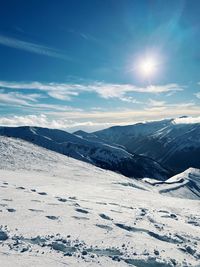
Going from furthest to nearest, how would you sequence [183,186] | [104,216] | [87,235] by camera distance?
1. [183,186]
2. [104,216]
3. [87,235]

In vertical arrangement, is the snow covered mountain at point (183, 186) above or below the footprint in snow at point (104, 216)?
below

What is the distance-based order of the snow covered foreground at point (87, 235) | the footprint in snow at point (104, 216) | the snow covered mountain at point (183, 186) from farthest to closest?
the snow covered mountain at point (183, 186)
the footprint in snow at point (104, 216)
the snow covered foreground at point (87, 235)

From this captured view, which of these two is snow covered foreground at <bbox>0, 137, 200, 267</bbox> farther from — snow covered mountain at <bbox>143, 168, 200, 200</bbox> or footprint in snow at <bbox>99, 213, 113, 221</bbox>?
snow covered mountain at <bbox>143, 168, 200, 200</bbox>

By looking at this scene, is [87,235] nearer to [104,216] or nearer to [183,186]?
[104,216]

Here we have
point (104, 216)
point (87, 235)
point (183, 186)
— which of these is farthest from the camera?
point (183, 186)

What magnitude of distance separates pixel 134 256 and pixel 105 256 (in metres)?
1.47

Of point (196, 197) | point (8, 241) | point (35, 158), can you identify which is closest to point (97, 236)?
point (8, 241)

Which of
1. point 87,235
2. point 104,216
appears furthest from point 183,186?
point 87,235

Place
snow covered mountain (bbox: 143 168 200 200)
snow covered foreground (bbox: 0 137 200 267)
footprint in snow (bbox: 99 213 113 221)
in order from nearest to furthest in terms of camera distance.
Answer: snow covered foreground (bbox: 0 137 200 267)
footprint in snow (bbox: 99 213 113 221)
snow covered mountain (bbox: 143 168 200 200)

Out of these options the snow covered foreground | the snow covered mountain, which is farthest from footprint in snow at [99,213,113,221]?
the snow covered mountain

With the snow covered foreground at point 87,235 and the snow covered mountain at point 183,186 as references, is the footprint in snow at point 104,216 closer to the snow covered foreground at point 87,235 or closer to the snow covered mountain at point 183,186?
the snow covered foreground at point 87,235

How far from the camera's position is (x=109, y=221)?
23.1 meters

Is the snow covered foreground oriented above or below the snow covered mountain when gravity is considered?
above

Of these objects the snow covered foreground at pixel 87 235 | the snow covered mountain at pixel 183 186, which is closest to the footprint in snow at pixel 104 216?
the snow covered foreground at pixel 87 235
